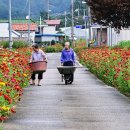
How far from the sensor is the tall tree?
42444 mm

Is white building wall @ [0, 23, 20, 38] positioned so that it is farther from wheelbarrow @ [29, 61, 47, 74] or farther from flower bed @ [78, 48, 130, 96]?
wheelbarrow @ [29, 61, 47, 74]

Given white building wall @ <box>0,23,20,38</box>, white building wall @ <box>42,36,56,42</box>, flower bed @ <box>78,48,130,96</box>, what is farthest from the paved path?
white building wall @ <box>42,36,56,42</box>

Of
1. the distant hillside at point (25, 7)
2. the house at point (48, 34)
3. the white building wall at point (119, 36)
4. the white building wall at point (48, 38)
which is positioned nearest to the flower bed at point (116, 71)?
the white building wall at point (119, 36)

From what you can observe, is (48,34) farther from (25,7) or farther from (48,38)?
(25,7)

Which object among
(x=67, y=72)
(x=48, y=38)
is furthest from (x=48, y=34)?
(x=67, y=72)

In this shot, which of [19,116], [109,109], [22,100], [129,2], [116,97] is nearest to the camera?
[19,116]

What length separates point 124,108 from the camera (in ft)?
51.6

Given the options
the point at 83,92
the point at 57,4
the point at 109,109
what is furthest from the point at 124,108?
the point at 57,4

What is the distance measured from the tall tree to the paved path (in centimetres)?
2227

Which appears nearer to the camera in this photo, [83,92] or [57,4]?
[83,92]

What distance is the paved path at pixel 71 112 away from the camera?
12484mm

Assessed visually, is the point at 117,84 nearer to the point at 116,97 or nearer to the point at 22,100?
the point at 116,97

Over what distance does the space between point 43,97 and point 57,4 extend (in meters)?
179

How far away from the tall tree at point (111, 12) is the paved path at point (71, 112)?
877 inches
